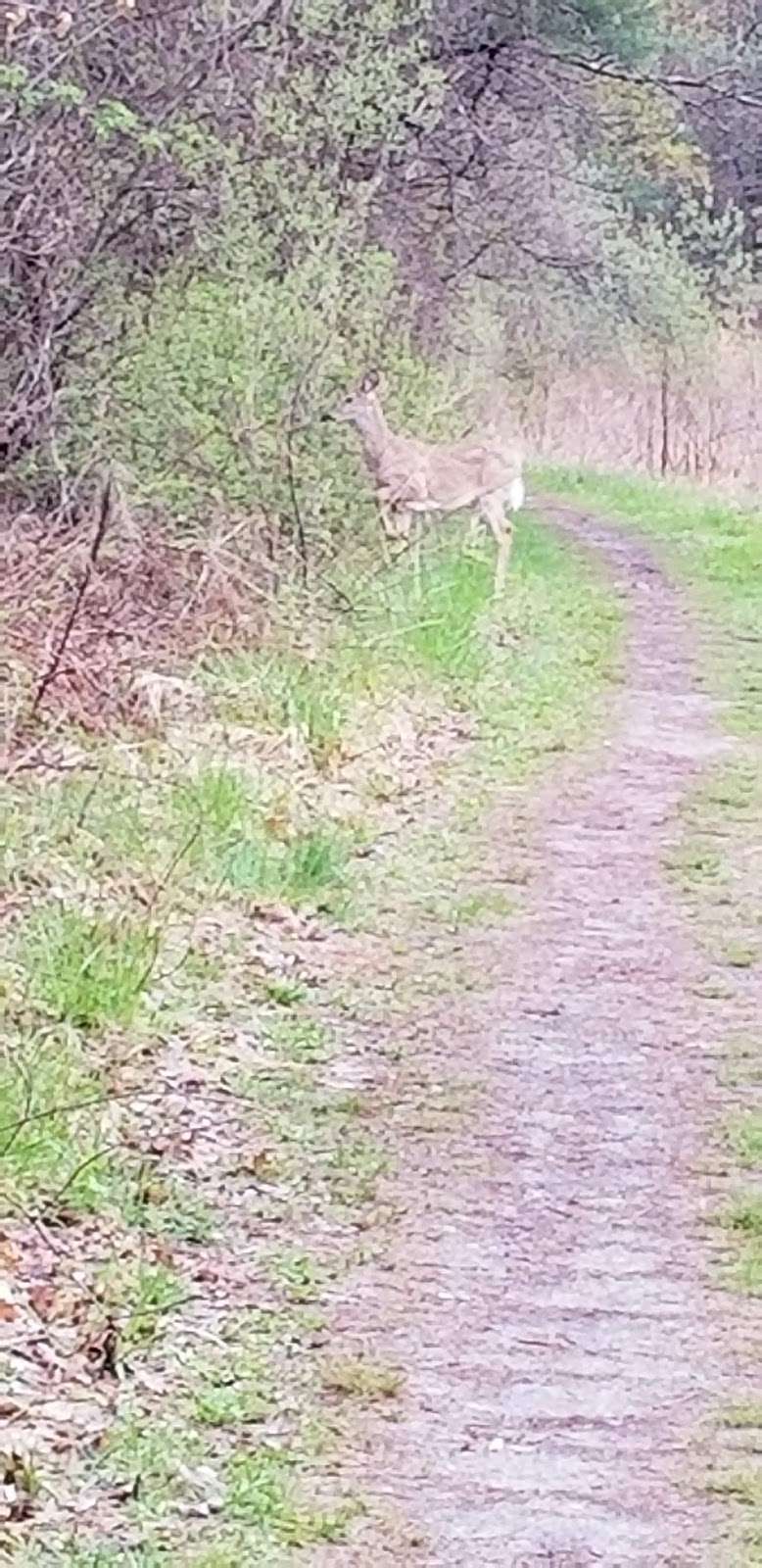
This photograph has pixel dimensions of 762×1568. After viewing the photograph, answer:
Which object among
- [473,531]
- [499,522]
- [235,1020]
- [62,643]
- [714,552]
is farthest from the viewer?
[714,552]

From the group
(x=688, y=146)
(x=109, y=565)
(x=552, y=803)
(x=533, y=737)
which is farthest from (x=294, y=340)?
(x=688, y=146)

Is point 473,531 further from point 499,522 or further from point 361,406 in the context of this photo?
point 361,406

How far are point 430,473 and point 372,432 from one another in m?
1.29

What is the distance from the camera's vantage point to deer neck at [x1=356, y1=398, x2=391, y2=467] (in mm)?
13453

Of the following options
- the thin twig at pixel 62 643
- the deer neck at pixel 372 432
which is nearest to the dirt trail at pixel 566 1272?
the thin twig at pixel 62 643

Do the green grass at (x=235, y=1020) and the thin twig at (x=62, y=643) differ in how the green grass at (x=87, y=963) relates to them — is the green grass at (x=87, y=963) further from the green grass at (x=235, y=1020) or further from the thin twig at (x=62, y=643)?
the thin twig at (x=62, y=643)

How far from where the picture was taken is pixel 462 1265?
5.54 meters

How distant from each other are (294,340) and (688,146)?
43.6 feet

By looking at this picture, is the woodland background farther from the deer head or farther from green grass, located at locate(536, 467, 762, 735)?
green grass, located at locate(536, 467, 762, 735)

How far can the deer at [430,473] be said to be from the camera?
44.7 ft

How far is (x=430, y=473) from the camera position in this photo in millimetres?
14906

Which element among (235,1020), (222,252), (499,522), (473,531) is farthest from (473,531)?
(235,1020)

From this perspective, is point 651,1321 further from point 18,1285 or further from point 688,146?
point 688,146

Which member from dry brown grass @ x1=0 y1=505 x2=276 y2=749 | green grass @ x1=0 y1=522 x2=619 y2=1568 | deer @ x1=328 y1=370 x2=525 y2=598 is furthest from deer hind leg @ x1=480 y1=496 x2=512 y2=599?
green grass @ x1=0 y1=522 x2=619 y2=1568
